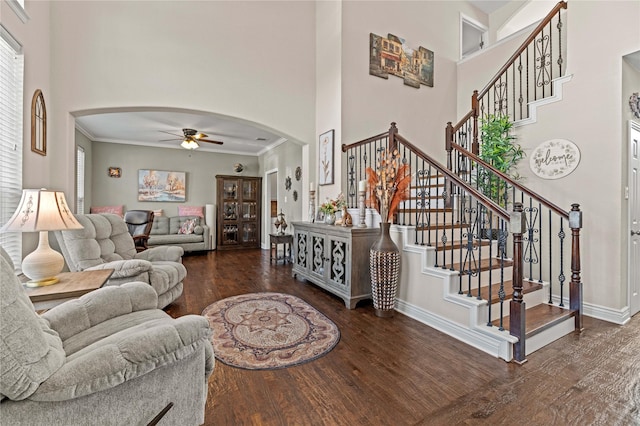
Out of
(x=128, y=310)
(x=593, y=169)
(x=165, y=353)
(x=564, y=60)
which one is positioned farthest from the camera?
(x=564, y=60)

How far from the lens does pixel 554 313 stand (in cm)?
274

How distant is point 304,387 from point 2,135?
3.08 meters

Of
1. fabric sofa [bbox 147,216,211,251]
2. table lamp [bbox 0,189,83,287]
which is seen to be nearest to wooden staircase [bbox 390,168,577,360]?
table lamp [bbox 0,189,83,287]

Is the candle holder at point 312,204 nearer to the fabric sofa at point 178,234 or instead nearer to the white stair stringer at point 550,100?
the white stair stringer at point 550,100

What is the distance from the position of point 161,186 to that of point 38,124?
4.73m

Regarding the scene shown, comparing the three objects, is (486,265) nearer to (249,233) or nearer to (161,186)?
(249,233)

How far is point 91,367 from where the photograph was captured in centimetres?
100

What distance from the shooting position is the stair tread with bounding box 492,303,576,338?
2396 mm

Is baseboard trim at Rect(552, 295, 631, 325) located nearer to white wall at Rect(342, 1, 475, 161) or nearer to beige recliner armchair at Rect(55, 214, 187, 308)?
white wall at Rect(342, 1, 475, 161)

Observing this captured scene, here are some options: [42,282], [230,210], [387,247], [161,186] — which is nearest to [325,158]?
[387,247]

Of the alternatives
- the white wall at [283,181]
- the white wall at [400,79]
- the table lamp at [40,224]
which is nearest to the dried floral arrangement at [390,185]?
the white wall at [400,79]

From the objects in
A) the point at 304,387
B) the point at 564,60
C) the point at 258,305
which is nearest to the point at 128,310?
the point at 304,387

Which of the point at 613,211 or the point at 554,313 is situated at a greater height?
the point at 613,211

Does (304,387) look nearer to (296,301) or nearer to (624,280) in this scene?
(296,301)
